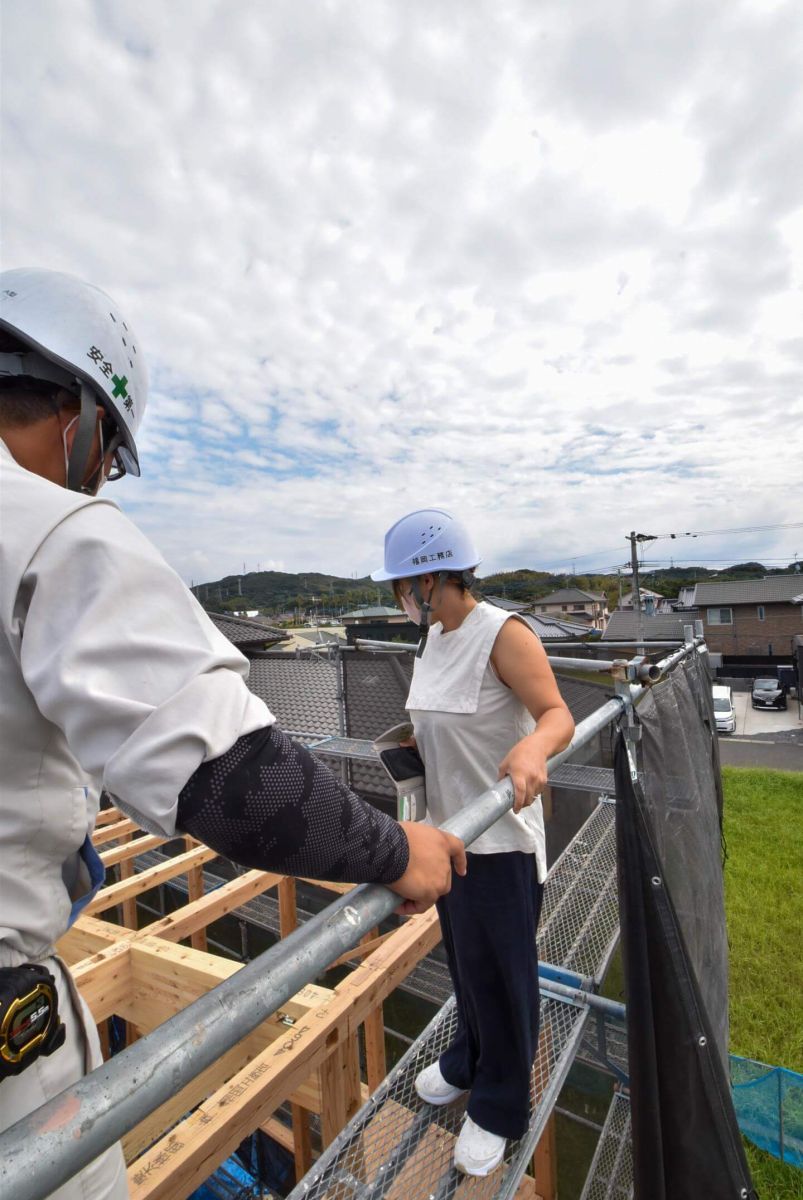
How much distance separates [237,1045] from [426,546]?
213cm

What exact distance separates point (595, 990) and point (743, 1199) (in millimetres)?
999

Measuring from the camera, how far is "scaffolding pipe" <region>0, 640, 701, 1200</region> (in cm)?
58

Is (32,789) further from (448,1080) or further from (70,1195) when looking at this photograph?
(448,1080)

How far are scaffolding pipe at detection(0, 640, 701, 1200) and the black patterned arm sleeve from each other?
86mm

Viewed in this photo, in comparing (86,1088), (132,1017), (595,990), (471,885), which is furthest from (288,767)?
(132,1017)

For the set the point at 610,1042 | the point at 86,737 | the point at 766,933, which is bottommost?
the point at 766,933

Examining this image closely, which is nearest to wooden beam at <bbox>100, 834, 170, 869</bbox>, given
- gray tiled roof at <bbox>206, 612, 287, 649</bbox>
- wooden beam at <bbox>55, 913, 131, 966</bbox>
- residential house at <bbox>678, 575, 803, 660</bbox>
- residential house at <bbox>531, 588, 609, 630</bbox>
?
wooden beam at <bbox>55, 913, 131, 966</bbox>

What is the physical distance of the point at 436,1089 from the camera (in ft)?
7.13

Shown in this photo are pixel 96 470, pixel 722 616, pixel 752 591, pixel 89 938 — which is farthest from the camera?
pixel 722 616

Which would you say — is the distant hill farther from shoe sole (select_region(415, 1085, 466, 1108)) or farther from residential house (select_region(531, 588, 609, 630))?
shoe sole (select_region(415, 1085, 466, 1108))

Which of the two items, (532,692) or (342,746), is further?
(342,746)

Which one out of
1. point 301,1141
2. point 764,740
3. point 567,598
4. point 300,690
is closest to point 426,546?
point 301,1141

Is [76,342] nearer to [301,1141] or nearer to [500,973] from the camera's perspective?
[500,973]

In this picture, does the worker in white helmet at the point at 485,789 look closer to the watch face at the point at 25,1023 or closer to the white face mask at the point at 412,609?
the white face mask at the point at 412,609
